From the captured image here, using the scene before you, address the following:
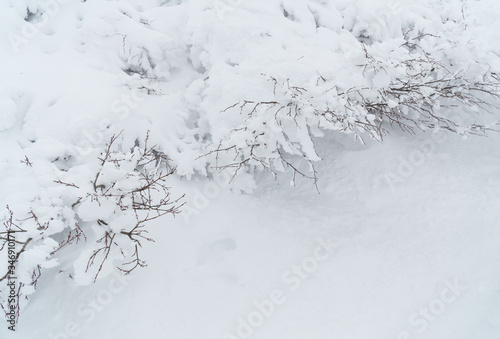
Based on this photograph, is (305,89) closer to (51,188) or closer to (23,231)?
(51,188)

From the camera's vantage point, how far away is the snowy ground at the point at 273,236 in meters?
3.18

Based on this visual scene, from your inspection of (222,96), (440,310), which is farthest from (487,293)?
(222,96)

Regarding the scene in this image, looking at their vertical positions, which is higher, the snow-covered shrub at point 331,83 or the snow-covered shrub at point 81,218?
the snow-covered shrub at point 331,83

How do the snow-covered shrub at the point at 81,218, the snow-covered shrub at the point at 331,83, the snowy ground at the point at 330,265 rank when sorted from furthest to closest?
the snow-covered shrub at the point at 331,83 < the snowy ground at the point at 330,265 < the snow-covered shrub at the point at 81,218

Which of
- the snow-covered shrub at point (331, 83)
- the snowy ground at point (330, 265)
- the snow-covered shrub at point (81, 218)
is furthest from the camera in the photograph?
the snow-covered shrub at point (331, 83)

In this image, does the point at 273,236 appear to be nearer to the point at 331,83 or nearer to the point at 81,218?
the point at 331,83

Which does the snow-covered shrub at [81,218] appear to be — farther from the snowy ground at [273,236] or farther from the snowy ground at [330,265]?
the snowy ground at [330,265]

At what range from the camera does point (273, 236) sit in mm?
3779

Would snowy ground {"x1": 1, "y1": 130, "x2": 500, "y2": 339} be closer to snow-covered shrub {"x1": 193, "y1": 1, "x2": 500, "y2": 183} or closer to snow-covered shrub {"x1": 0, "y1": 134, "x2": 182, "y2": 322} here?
snow-covered shrub {"x1": 0, "y1": 134, "x2": 182, "y2": 322}

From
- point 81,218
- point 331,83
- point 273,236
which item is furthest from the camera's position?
point 273,236

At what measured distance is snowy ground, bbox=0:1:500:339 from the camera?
318cm

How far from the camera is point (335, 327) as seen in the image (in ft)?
10.5

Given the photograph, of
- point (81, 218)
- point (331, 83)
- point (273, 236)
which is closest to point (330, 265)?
point (273, 236)

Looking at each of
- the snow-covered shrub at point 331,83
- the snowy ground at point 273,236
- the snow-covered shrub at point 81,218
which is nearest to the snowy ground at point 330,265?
the snowy ground at point 273,236
